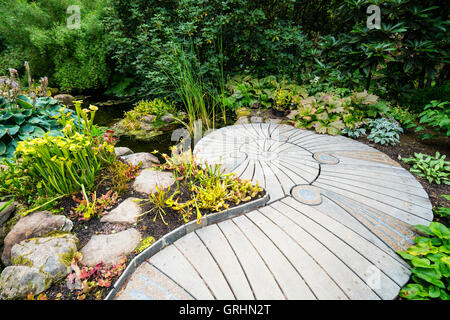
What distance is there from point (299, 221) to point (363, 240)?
437 millimetres

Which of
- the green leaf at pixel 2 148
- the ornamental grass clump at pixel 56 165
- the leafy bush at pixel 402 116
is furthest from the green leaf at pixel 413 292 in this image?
the green leaf at pixel 2 148

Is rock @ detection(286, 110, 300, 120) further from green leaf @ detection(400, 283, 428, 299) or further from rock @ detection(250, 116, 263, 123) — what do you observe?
green leaf @ detection(400, 283, 428, 299)

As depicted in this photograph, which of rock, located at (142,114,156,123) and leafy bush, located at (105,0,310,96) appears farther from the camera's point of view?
rock, located at (142,114,156,123)

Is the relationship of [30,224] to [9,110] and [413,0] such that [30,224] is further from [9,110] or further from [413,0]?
[413,0]

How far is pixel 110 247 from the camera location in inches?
52.2

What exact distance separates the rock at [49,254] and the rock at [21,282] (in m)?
0.03

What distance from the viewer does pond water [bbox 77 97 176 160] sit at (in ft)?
11.1

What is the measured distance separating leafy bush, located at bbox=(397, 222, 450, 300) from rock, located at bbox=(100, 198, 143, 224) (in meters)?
1.76

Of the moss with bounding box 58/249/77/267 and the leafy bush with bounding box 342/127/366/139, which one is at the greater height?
the leafy bush with bounding box 342/127/366/139

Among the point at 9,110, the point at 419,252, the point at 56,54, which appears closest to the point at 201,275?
the point at 419,252

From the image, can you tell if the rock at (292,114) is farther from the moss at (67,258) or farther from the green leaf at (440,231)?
the moss at (67,258)

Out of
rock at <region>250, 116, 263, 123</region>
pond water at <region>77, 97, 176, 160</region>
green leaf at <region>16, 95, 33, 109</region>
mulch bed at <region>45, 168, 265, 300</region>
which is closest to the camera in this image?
mulch bed at <region>45, 168, 265, 300</region>

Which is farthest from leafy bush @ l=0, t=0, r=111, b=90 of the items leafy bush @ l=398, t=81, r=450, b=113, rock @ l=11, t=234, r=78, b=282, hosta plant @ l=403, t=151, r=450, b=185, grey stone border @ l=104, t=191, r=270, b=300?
hosta plant @ l=403, t=151, r=450, b=185

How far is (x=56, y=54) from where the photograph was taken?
6.00 meters
